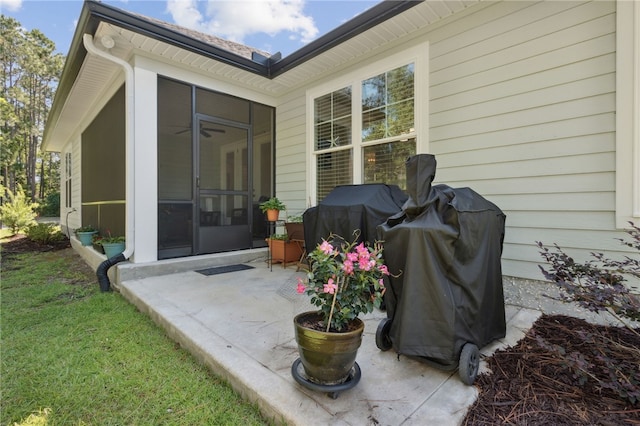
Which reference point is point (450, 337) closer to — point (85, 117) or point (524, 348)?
point (524, 348)

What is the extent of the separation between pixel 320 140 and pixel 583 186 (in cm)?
341

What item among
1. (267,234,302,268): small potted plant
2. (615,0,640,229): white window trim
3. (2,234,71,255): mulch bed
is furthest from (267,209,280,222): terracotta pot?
(2,234,71,255): mulch bed

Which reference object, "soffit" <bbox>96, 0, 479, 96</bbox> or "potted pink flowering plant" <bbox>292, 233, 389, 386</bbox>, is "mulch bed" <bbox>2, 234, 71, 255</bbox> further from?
"potted pink flowering plant" <bbox>292, 233, 389, 386</bbox>

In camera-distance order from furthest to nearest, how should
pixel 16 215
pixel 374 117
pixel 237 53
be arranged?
pixel 16 215, pixel 237 53, pixel 374 117

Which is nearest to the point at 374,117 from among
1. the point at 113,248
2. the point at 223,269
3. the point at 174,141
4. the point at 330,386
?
the point at 174,141

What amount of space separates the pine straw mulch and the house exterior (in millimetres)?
1233

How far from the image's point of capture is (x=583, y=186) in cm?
259

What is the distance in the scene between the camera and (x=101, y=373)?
204 centimetres

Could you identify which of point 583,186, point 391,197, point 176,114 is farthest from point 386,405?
point 176,114

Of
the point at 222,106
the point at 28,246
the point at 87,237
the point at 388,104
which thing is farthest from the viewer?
the point at 28,246

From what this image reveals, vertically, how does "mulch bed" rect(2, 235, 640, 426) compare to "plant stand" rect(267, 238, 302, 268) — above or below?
below

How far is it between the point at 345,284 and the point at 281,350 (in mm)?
833

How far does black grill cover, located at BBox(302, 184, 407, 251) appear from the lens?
3.01 metres

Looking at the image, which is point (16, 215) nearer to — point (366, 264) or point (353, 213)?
point (353, 213)
